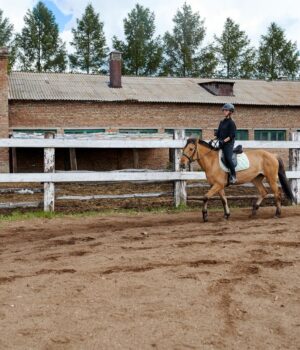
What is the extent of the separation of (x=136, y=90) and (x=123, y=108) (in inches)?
92.4

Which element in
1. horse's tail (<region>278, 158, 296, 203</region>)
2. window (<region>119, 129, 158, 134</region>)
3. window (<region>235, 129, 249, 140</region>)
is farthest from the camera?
window (<region>235, 129, 249, 140</region>)

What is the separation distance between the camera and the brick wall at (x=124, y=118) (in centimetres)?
2758

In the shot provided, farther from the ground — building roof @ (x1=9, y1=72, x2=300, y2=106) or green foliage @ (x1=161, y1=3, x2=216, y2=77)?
green foliage @ (x1=161, y1=3, x2=216, y2=77)

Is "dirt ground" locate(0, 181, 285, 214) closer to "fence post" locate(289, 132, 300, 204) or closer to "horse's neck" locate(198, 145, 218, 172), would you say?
"fence post" locate(289, 132, 300, 204)

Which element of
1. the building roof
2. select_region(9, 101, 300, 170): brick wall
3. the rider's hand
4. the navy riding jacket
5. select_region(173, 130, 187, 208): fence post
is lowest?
select_region(173, 130, 187, 208): fence post

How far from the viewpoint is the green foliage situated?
5447 cm

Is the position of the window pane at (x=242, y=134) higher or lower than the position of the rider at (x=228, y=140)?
higher

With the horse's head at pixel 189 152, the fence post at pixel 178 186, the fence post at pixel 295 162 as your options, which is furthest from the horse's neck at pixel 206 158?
the fence post at pixel 295 162

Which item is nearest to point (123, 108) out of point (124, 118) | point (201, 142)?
point (124, 118)

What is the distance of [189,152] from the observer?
32.6ft

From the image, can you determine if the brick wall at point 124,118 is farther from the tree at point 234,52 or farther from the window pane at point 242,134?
the tree at point 234,52

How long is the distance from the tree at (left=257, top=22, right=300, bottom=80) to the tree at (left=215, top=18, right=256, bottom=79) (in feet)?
4.39

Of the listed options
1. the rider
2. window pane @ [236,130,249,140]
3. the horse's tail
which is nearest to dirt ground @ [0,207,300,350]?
the rider

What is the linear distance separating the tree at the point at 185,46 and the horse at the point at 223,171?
44.5 m
